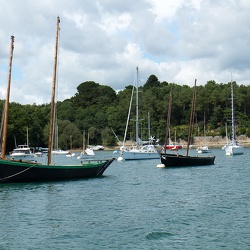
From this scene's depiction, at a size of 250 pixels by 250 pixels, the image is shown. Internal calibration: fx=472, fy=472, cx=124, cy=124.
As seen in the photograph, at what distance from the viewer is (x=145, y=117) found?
5782 inches

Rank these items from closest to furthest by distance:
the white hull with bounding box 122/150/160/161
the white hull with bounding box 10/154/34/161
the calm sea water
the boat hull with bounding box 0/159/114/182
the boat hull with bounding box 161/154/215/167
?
1. the calm sea water
2. the boat hull with bounding box 0/159/114/182
3. the boat hull with bounding box 161/154/215/167
4. the white hull with bounding box 122/150/160/161
5. the white hull with bounding box 10/154/34/161

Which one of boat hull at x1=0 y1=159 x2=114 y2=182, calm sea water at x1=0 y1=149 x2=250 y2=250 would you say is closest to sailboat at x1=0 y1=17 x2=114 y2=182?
boat hull at x1=0 y1=159 x2=114 y2=182

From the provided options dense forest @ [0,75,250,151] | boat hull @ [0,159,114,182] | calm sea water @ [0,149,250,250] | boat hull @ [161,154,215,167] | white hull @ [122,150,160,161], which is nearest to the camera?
calm sea water @ [0,149,250,250]

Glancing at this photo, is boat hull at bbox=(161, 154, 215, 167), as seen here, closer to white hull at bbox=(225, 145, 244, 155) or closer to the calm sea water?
the calm sea water

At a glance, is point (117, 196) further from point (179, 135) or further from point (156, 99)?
point (156, 99)

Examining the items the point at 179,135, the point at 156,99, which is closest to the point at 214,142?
the point at 179,135

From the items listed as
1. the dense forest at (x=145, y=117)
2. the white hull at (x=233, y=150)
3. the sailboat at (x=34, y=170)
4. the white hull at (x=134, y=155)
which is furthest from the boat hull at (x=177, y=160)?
the dense forest at (x=145, y=117)

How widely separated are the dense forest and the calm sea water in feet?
329

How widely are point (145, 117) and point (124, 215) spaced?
122 meters

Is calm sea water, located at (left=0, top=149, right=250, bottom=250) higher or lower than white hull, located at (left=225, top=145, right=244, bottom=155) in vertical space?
lower

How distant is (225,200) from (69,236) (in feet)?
43.6

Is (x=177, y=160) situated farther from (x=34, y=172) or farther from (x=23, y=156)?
(x=23, y=156)

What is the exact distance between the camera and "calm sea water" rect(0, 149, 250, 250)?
65.4ft

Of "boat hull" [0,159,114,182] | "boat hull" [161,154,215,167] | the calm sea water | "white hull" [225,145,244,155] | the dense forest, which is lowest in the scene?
the calm sea water
